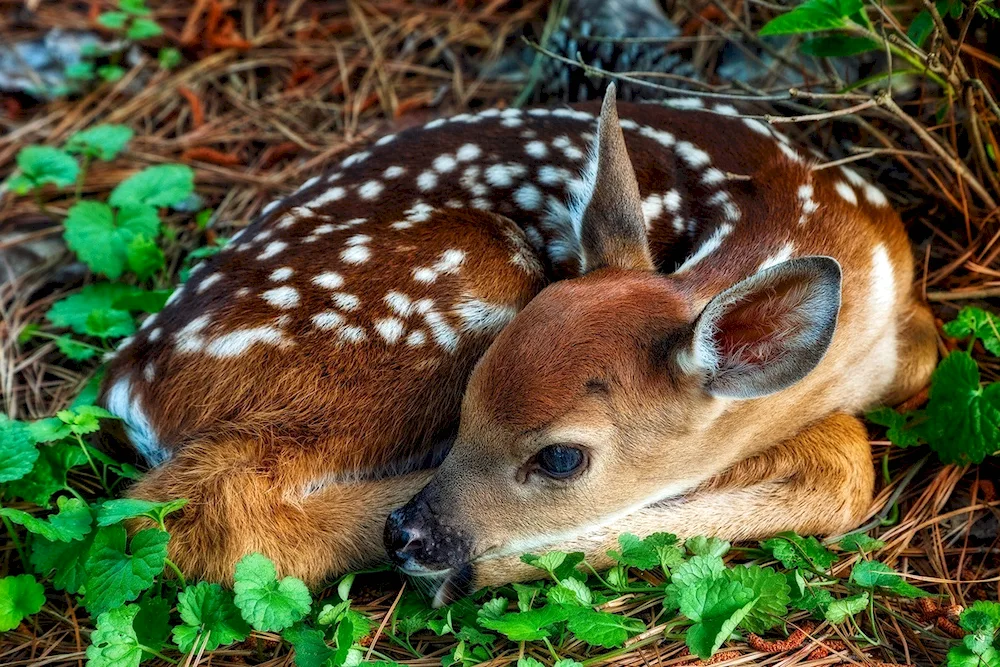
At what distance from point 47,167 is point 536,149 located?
1830mm

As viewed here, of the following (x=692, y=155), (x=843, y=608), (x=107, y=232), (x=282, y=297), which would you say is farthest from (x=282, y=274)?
(x=843, y=608)

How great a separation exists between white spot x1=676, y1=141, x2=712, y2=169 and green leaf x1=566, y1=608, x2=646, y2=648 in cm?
137

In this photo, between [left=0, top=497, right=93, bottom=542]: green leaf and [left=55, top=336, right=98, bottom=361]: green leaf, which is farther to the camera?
[left=55, top=336, right=98, bottom=361]: green leaf

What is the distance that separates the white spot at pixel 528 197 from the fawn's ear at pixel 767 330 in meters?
0.84

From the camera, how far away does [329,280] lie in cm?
255

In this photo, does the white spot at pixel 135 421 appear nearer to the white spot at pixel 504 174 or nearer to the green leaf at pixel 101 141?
the white spot at pixel 504 174

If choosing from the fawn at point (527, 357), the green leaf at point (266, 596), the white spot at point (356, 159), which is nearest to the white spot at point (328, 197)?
the fawn at point (527, 357)

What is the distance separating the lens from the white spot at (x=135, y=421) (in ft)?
8.36

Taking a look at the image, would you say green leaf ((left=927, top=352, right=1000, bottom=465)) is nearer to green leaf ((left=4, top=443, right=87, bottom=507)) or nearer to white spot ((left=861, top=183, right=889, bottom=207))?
white spot ((left=861, top=183, right=889, bottom=207))

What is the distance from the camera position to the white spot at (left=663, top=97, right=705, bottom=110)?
311 cm

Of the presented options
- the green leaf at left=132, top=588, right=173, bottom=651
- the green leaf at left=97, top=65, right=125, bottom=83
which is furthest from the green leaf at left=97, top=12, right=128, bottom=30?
the green leaf at left=132, top=588, right=173, bottom=651

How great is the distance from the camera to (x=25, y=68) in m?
4.16

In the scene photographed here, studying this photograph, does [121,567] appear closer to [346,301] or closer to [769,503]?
[346,301]

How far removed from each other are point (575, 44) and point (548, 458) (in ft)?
6.88
